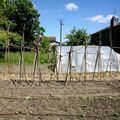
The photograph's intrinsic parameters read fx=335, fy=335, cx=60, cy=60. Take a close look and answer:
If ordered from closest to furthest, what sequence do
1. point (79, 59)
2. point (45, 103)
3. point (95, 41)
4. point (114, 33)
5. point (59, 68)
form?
point (45, 103) < point (59, 68) < point (79, 59) < point (114, 33) < point (95, 41)

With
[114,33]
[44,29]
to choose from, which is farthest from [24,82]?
[44,29]

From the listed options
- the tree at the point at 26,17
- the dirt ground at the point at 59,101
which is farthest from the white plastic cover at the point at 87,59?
the tree at the point at 26,17

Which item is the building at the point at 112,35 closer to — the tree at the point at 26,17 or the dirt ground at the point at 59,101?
the tree at the point at 26,17

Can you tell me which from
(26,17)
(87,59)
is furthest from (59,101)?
(26,17)

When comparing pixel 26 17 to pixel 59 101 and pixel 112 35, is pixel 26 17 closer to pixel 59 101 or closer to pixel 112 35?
pixel 112 35

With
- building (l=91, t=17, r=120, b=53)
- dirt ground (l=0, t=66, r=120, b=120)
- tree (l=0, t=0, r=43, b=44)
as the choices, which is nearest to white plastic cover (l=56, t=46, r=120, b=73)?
dirt ground (l=0, t=66, r=120, b=120)

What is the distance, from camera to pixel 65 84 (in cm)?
1323

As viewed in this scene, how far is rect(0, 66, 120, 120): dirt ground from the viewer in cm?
809

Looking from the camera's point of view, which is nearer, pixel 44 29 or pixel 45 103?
pixel 45 103

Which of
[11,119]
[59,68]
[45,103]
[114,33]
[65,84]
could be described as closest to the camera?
[11,119]

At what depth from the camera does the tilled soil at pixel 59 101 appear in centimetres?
809

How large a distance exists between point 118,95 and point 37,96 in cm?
268

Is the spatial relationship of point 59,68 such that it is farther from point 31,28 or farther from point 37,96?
point 31,28

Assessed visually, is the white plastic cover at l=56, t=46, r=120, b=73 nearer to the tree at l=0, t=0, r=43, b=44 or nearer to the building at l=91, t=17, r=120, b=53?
the building at l=91, t=17, r=120, b=53
